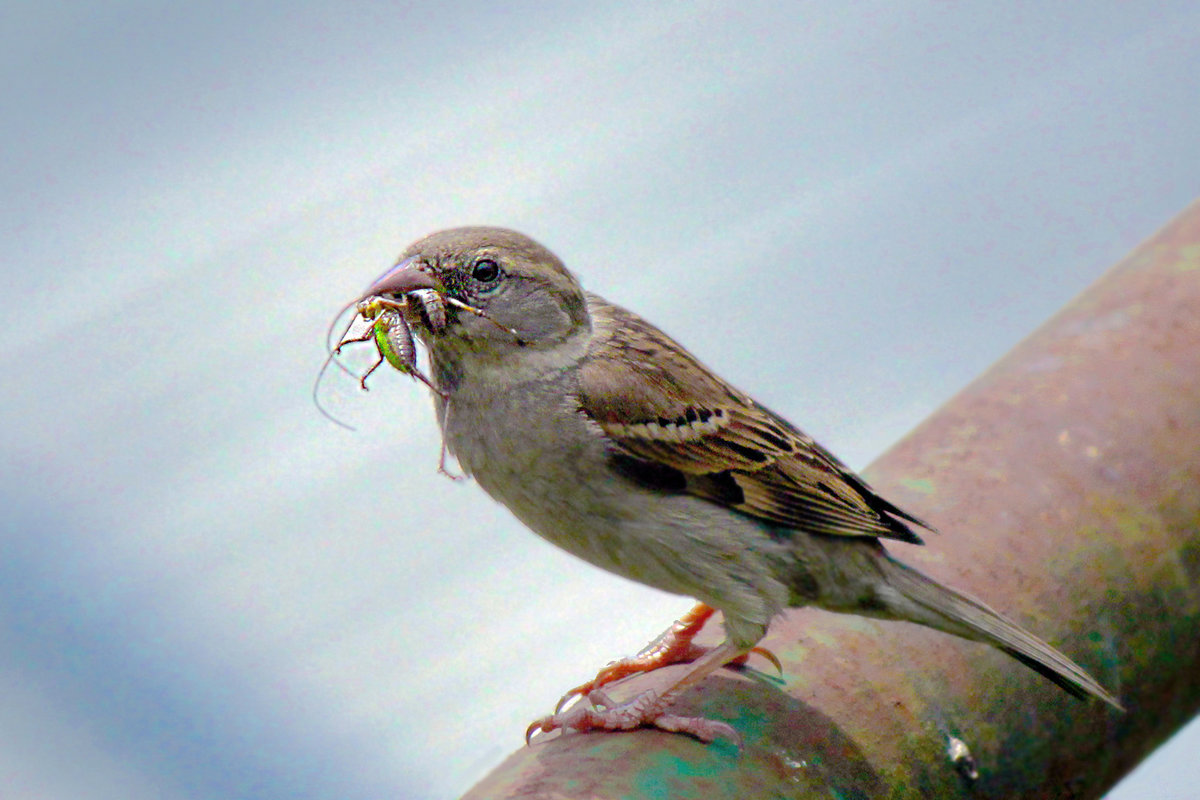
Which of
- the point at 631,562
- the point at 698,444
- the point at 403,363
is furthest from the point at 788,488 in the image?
the point at 403,363

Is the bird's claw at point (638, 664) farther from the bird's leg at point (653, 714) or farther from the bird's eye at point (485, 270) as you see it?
the bird's eye at point (485, 270)

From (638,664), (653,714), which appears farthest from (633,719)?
(638,664)

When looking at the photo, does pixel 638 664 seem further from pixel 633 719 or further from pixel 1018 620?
pixel 1018 620

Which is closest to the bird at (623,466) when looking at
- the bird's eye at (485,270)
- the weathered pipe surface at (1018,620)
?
the bird's eye at (485,270)

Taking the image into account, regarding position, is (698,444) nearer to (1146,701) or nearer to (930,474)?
(930,474)

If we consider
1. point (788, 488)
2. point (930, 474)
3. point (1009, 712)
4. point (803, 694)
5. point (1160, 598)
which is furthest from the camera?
point (788, 488)

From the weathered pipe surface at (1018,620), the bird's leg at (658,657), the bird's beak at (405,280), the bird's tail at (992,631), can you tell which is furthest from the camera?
the bird's leg at (658,657)

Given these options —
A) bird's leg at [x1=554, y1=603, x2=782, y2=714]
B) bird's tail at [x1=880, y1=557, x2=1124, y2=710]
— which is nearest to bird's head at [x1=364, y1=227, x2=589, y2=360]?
bird's leg at [x1=554, y1=603, x2=782, y2=714]
